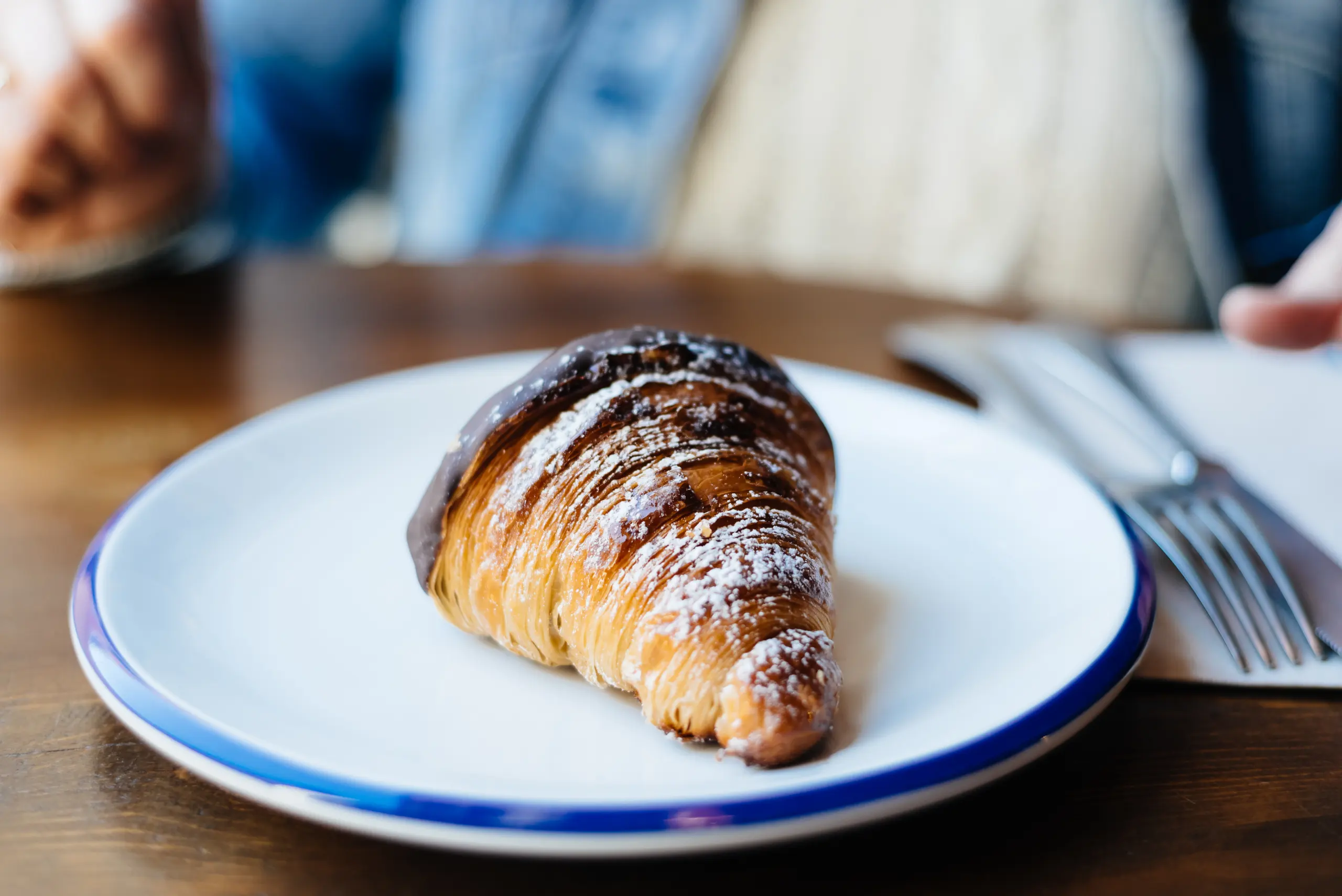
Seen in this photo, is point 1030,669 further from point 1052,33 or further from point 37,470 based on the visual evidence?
point 1052,33

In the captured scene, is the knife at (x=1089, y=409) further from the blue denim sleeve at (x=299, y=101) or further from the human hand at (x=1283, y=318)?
the blue denim sleeve at (x=299, y=101)

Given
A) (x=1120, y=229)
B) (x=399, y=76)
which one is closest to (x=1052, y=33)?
(x=1120, y=229)

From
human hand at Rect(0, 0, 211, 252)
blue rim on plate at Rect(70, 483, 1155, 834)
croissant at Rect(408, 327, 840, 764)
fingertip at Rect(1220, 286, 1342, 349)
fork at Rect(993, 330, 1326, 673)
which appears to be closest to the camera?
blue rim on plate at Rect(70, 483, 1155, 834)

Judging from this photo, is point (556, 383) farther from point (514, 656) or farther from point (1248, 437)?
point (1248, 437)

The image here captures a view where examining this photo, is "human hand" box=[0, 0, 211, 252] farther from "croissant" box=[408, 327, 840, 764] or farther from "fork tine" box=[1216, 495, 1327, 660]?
"fork tine" box=[1216, 495, 1327, 660]

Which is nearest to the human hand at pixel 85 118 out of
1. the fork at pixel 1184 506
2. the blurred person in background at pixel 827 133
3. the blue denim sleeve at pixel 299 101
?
the blurred person in background at pixel 827 133

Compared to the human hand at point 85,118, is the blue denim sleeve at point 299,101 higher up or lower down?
lower down

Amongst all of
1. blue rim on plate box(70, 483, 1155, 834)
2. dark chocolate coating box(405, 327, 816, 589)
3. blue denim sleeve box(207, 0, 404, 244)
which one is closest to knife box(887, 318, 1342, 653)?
blue rim on plate box(70, 483, 1155, 834)
